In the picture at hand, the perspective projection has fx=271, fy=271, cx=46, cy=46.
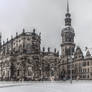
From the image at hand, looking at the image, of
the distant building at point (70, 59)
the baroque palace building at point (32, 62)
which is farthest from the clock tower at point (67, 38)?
the baroque palace building at point (32, 62)

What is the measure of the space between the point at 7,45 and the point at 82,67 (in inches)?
1362

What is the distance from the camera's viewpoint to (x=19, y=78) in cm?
9744

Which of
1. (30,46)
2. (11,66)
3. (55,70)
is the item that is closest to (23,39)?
(30,46)

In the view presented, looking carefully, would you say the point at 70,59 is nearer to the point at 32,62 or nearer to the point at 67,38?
the point at 67,38

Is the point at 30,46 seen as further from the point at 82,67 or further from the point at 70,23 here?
the point at 70,23

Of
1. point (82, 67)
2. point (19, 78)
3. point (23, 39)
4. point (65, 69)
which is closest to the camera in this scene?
point (19, 78)

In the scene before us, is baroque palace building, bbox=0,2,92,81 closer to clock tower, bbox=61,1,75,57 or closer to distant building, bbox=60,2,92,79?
distant building, bbox=60,2,92,79

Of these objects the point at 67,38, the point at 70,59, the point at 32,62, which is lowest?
the point at 32,62

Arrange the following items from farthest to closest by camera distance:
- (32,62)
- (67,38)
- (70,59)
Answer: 1. (67,38)
2. (70,59)
3. (32,62)

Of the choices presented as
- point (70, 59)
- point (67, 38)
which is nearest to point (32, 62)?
point (70, 59)

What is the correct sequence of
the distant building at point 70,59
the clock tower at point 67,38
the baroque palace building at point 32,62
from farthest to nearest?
the clock tower at point 67,38 → the distant building at point 70,59 → the baroque palace building at point 32,62

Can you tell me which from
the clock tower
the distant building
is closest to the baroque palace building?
the distant building

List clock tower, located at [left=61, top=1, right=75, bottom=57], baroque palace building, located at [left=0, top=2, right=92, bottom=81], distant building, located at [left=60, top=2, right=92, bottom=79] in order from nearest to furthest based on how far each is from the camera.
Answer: baroque palace building, located at [left=0, top=2, right=92, bottom=81]
distant building, located at [left=60, top=2, right=92, bottom=79]
clock tower, located at [left=61, top=1, right=75, bottom=57]

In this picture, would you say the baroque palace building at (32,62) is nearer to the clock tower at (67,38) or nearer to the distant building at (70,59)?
the distant building at (70,59)
